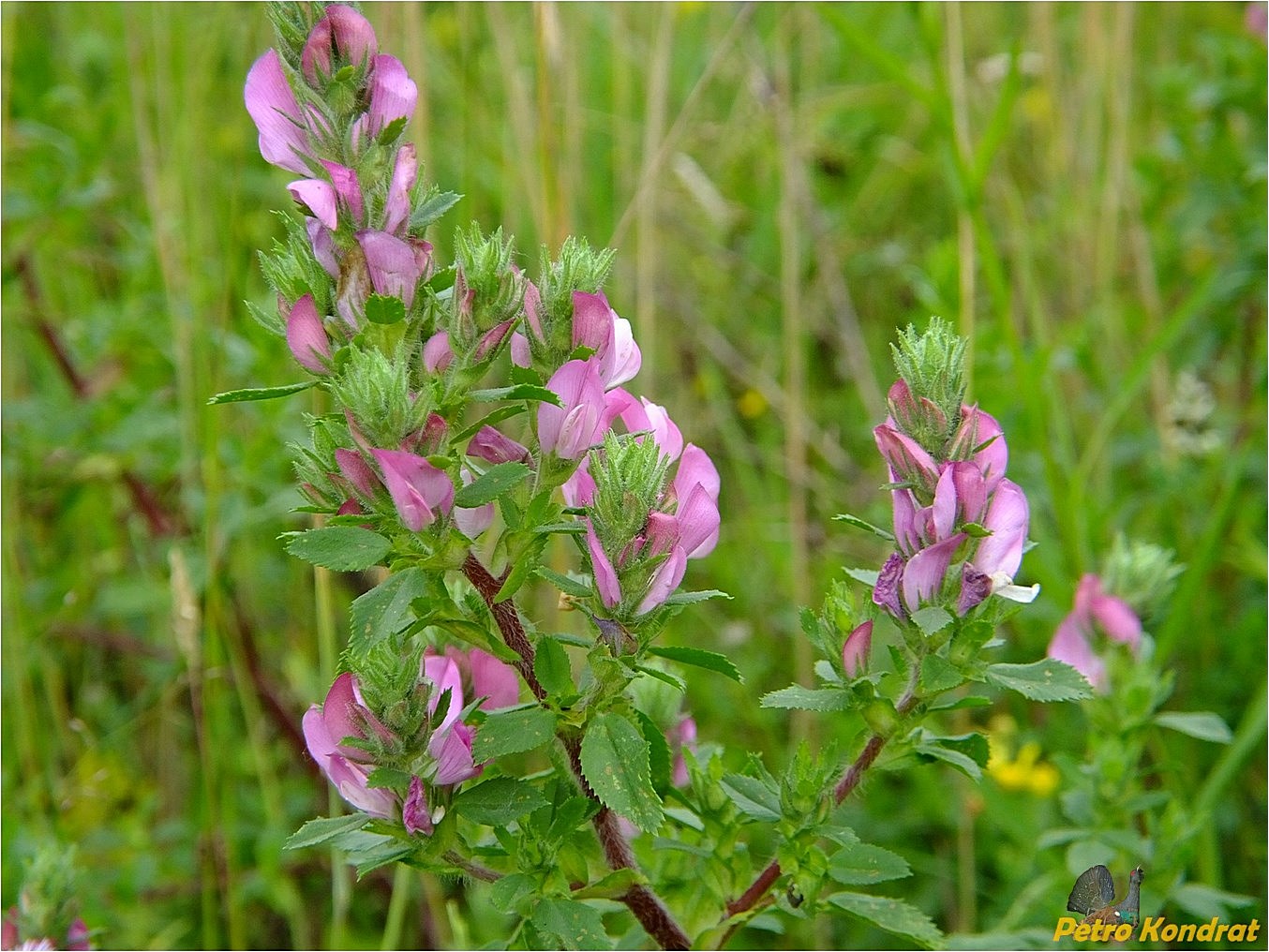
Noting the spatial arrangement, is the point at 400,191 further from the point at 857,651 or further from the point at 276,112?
the point at 857,651

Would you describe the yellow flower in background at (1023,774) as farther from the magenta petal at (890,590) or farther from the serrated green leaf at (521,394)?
the serrated green leaf at (521,394)

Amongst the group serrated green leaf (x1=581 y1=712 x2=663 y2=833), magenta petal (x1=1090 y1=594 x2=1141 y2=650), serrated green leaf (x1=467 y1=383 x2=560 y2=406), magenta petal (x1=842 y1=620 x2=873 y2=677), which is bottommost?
magenta petal (x1=1090 y1=594 x2=1141 y2=650)

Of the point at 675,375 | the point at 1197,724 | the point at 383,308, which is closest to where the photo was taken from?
the point at 383,308

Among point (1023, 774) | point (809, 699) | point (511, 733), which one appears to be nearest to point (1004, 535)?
point (809, 699)

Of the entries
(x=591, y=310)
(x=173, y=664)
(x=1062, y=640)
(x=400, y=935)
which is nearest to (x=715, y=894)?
(x=591, y=310)

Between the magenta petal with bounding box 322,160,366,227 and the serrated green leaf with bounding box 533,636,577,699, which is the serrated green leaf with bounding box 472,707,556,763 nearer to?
the serrated green leaf with bounding box 533,636,577,699

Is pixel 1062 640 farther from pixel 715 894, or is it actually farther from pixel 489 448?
pixel 489 448

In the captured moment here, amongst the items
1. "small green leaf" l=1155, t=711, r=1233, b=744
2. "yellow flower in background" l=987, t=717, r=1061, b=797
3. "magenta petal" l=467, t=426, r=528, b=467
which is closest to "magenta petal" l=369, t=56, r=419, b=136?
"magenta petal" l=467, t=426, r=528, b=467
